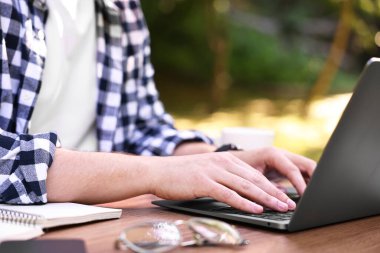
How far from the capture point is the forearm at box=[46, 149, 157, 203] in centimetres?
101

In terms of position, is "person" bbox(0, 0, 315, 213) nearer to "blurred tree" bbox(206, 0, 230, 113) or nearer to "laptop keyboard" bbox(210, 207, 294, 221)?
"laptop keyboard" bbox(210, 207, 294, 221)

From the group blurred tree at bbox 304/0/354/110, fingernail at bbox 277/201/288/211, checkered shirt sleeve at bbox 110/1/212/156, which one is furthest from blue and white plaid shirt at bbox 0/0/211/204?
blurred tree at bbox 304/0/354/110

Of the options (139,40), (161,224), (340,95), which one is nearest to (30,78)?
(139,40)

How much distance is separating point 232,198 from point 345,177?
0.17 m

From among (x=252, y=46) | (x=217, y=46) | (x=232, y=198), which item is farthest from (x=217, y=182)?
(x=252, y=46)

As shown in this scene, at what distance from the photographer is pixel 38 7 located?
1342 mm

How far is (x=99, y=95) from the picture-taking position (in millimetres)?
1483

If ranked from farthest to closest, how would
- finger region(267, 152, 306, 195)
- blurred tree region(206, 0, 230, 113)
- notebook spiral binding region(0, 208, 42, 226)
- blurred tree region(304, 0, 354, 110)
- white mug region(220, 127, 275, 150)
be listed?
blurred tree region(206, 0, 230, 113)
blurred tree region(304, 0, 354, 110)
white mug region(220, 127, 275, 150)
finger region(267, 152, 306, 195)
notebook spiral binding region(0, 208, 42, 226)

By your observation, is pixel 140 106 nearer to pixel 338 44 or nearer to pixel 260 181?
pixel 260 181

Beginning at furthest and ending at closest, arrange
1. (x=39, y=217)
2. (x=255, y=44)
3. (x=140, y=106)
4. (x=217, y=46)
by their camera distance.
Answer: (x=255, y=44) < (x=217, y=46) < (x=140, y=106) < (x=39, y=217)

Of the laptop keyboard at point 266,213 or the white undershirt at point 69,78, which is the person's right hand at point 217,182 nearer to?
the laptop keyboard at point 266,213

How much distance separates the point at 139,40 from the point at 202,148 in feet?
1.06

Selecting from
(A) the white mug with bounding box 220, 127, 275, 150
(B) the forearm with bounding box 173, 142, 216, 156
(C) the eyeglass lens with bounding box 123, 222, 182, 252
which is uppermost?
(C) the eyeglass lens with bounding box 123, 222, 182, 252

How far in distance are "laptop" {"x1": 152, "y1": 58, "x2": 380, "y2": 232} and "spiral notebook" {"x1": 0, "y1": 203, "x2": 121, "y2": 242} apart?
15 cm
